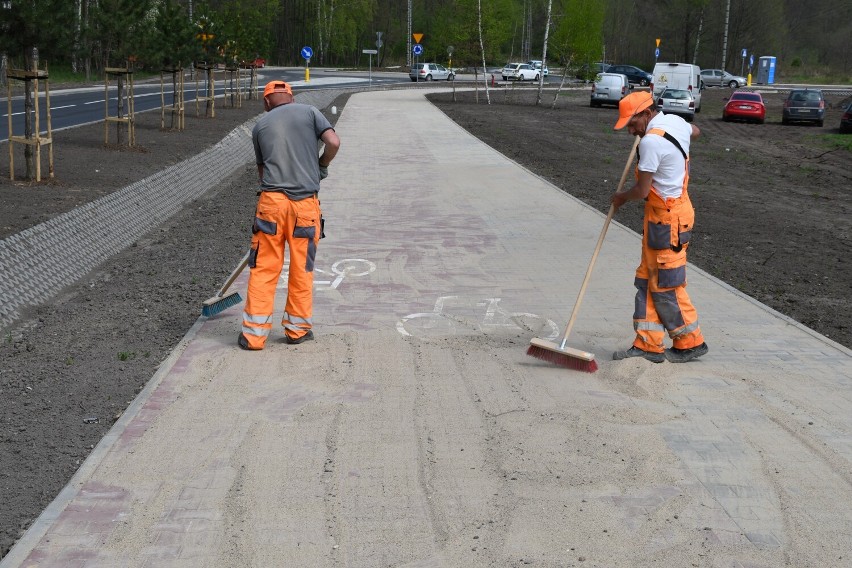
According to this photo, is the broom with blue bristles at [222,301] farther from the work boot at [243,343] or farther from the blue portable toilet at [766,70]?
the blue portable toilet at [766,70]

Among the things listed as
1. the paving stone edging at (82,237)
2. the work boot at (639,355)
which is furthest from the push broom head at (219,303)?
the work boot at (639,355)

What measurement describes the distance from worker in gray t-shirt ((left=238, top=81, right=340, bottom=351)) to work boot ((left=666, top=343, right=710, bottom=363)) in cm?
260

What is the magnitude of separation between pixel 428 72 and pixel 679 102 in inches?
1258

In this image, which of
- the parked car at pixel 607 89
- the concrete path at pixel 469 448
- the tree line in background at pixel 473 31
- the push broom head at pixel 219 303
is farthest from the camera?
the parked car at pixel 607 89

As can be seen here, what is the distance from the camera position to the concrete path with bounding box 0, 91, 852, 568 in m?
4.50

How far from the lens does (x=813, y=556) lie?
4.42m

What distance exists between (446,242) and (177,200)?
4.96m

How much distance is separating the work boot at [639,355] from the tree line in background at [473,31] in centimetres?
1331

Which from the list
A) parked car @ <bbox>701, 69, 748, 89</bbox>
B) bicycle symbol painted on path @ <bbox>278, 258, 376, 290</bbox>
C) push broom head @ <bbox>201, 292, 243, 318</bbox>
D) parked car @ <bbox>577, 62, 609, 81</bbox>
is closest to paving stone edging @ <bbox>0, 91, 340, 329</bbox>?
push broom head @ <bbox>201, 292, 243, 318</bbox>

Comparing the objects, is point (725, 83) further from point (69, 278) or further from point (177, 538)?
point (177, 538)

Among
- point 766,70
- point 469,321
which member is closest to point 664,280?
point 469,321

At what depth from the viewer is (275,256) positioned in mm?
7395

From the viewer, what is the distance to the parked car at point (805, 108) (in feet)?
129

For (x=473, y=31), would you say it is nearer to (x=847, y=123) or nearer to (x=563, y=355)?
(x=847, y=123)
